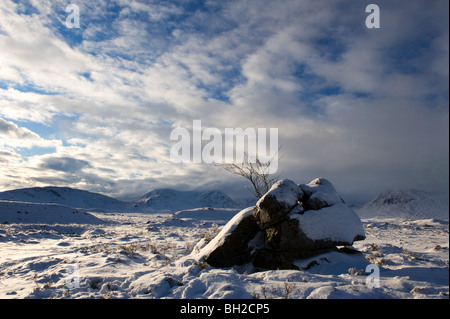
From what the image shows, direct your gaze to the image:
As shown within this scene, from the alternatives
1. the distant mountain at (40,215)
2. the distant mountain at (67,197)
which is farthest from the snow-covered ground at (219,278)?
the distant mountain at (67,197)

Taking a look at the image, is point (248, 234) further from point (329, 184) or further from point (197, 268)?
point (329, 184)

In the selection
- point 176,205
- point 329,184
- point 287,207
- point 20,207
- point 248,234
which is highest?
point 329,184

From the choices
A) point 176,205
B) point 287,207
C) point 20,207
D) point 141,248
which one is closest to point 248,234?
point 287,207

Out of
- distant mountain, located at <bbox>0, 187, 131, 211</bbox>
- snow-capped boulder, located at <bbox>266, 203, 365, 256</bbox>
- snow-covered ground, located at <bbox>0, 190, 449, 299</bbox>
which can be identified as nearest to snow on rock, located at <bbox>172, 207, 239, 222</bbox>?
snow-covered ground, located at <bbox>0, 190, 449, 299</bbox>

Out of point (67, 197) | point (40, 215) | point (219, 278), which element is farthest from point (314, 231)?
point (67, 197)

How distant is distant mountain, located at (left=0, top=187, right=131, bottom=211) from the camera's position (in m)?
86.8

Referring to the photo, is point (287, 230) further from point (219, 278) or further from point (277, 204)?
point (219, 278)

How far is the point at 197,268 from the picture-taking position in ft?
23.6

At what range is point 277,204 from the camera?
26.6 ft

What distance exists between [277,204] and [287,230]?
0.84 meters

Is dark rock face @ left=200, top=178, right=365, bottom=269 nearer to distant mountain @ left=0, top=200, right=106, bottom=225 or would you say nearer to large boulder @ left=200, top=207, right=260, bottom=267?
large boulder @ left=200, top=207, right=260, bottom=267

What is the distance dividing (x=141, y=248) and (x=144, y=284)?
20.8 ft
